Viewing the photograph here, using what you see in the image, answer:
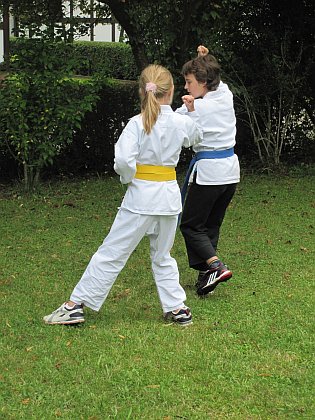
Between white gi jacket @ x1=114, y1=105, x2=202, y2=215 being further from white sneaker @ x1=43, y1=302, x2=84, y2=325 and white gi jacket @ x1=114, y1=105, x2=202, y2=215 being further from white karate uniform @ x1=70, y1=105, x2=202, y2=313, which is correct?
white sneaker @ x1=43, y1=302, x2=84, y2=325

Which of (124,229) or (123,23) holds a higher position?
(123,23)

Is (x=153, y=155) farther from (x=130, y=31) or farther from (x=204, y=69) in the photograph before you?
(x=130, y=31)

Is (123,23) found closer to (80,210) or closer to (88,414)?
(80,210)

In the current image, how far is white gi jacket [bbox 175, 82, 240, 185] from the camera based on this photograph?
17.6 ft

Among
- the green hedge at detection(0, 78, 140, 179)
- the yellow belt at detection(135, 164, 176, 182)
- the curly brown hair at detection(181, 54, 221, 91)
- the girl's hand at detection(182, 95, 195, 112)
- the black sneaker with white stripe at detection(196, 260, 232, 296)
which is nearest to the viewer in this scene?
the yellow belt at detection(135, 164, 176, 182)

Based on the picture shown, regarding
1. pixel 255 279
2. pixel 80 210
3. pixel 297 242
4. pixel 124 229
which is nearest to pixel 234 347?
pixel 124 229

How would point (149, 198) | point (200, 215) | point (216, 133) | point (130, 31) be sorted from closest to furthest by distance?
point (149, 198) < point (216, 133) < point (200, 215) < point (130, 31)

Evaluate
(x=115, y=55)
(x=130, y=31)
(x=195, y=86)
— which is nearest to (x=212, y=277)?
(x=195, y=86)

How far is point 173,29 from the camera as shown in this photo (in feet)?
34.3

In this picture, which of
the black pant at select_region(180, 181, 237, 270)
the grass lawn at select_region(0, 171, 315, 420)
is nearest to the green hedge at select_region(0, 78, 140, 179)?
the grass lawn at select_region(0, 171, 315, 420)

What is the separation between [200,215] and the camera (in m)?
5.61

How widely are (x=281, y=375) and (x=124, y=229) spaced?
1381mm

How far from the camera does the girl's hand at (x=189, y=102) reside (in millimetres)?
5161

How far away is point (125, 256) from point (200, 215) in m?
0.89
